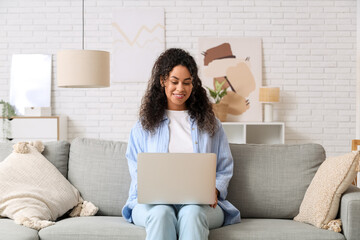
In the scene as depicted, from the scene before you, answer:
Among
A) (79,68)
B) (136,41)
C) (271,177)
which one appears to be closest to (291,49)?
(136,41)

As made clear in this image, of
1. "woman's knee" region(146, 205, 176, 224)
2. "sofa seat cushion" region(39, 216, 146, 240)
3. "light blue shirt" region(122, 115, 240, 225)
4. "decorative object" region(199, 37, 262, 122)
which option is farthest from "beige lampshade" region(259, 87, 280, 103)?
"woman's knee" region(146, 205, 176, 224)

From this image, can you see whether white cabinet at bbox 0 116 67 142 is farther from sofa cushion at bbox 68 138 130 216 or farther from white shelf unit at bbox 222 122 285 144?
sofa cushion at bbox 68 138 130 216

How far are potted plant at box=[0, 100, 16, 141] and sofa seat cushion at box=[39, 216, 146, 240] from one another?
10.9ft

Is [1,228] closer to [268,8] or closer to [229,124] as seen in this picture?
[229,124]

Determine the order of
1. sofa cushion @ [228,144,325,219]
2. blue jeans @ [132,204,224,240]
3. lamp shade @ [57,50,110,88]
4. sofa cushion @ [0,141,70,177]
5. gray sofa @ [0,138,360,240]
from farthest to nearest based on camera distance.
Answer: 1. lamp shade @ [57,50,110,88]
2. sofa cushion @ [0,141,70,177]
3. sofa cushion @ [228,144,325,219]
4. gray sofa @ [0,138,360,240]
5. blue jeans @ [132,204,224,240]

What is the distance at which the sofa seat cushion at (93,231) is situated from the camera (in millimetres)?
2564

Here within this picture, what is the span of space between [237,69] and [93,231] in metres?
4.00

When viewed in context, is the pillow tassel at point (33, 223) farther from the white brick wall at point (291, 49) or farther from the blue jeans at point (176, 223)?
the white brick wall at point (291, 49)

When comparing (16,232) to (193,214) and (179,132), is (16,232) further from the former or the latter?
(179,132)

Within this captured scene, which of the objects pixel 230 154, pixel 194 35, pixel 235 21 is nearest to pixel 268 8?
pixel 235 21

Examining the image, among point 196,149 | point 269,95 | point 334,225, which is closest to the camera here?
point 334,225

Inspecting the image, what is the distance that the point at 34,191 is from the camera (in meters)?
2.89

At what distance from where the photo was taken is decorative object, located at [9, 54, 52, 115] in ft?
20.3

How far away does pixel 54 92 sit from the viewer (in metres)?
6.27
